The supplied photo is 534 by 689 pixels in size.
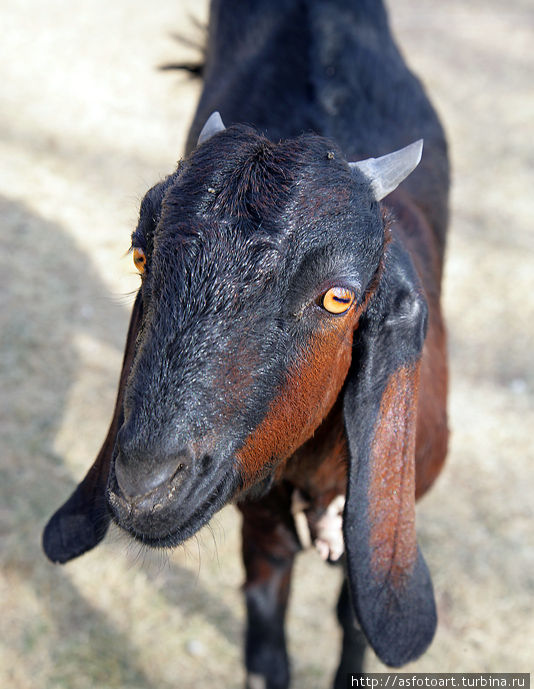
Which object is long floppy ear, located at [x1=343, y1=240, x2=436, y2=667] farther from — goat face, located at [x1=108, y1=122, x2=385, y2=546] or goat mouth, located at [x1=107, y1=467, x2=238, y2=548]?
goat mouth, located at [x1=107, y1=467, x2=238, y2=548]

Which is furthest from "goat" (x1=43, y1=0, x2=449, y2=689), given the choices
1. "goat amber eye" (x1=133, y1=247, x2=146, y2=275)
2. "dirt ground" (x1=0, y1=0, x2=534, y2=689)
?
"dirt ground" (x1=0, y1=0, x2=534, y2=689)

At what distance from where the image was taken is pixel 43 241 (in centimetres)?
641

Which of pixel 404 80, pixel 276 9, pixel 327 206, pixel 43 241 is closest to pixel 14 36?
pixel 43 241

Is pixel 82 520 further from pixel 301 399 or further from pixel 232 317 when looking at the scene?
pixel 232 317

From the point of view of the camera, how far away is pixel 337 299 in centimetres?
201

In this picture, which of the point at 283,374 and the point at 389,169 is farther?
the point at 389,169

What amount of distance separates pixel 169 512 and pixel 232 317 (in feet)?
1.72

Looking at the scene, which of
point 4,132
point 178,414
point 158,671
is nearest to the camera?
point 178,414

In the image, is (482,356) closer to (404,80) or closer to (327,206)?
(404,80)

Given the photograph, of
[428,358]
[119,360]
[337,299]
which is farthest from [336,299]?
[119,360]

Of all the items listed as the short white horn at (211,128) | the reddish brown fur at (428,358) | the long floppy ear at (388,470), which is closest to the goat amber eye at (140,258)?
the short white horn at (211,128)

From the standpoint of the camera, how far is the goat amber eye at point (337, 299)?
2.00 metres

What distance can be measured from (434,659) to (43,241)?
4.58m

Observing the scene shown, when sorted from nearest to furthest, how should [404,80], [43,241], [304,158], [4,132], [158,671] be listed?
[304,158], [158,671], [404,80], [43,241], [4,132]
